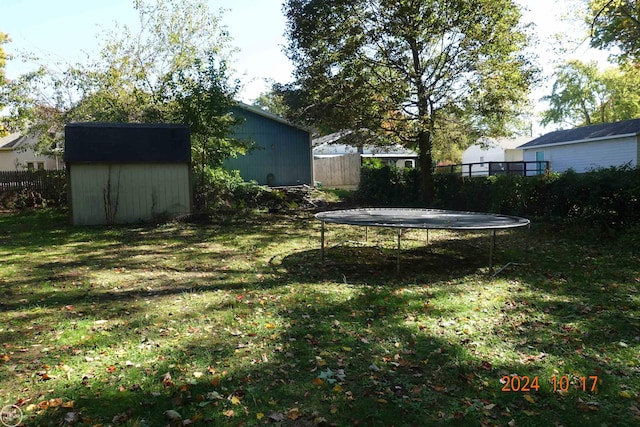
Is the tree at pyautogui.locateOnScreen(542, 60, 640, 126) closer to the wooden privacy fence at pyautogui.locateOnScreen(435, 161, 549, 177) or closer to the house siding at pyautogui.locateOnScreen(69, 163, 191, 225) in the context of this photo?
the wooden privacy fence at pyautogui.locateOnScreen(435, 161, 549, 177)

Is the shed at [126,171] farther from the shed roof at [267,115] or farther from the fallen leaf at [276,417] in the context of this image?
the fallen leaf at [276,417]

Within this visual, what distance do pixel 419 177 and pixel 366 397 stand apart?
1455cm

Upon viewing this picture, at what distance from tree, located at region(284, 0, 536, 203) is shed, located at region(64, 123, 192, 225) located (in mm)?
5443

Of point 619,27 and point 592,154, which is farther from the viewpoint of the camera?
point 592,154

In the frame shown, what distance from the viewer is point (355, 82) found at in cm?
1468

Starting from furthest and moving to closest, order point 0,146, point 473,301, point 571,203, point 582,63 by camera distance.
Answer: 1. point 582,63
2. point 0,146
3. point 571,203
4. point 473,301

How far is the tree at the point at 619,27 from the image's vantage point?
13352 millimetres

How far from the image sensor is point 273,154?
2181 centimetres

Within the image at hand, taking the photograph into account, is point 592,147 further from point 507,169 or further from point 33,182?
point 33,182

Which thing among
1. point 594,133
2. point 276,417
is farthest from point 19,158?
point 594,133

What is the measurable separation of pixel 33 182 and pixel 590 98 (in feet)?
152

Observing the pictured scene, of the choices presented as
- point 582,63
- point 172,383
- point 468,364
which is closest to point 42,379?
point 172,383

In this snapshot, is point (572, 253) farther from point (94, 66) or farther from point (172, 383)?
point (94, 66)

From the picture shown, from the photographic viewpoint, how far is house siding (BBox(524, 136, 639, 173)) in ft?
68.6
